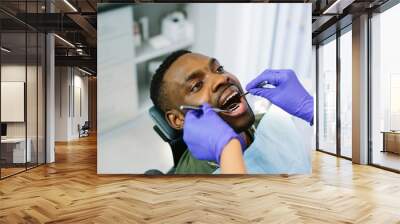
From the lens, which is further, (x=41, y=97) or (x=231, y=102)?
(x=41, y=97)

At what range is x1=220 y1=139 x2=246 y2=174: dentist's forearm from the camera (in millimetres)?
6293

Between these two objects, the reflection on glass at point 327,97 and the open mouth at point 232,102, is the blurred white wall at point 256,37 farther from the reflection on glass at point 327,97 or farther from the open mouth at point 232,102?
the reflection on glass at point 327,97

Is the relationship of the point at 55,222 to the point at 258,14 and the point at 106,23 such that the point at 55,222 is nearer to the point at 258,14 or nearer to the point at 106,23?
the point at 106,23

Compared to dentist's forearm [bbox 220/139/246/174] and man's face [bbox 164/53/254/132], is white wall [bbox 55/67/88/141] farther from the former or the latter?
dentist's forearm [bbox 220/139/246/174]

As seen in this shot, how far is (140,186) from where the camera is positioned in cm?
607

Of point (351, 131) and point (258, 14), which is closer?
point (258, 14)

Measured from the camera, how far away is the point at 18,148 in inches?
299

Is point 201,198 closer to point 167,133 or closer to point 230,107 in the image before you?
Result: point 167,133

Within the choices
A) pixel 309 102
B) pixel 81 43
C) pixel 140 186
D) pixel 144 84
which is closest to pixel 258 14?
pixel 309 102

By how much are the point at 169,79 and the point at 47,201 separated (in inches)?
104

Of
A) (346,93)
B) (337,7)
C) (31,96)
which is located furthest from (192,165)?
(346,93)

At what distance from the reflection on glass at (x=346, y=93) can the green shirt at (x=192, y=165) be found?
4.03 m

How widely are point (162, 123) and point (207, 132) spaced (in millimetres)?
798

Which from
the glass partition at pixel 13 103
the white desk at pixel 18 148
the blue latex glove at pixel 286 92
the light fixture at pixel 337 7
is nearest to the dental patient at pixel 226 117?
the blue latex glove at pixel 286 92
